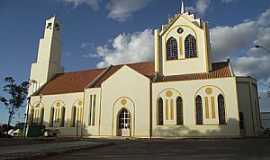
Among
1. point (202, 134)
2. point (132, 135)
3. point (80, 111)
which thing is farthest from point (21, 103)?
point (202, 134)

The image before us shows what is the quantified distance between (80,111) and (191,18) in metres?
21.1

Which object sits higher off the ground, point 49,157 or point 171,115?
point 171,115

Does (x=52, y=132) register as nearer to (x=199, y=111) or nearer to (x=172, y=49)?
(x=172, y=49)

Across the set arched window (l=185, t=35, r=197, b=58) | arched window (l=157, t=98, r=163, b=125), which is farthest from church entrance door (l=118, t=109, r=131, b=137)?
arched window (l=185, t=35, r=197, b=58)

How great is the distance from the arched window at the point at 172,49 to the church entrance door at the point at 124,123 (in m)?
9.70

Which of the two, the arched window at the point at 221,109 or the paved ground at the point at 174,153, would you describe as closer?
the paved ground at the point at 174,153

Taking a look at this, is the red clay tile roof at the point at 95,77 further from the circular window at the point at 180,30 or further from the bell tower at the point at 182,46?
the circular window at the point at 180,30

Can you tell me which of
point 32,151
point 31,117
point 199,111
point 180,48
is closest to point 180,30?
point 180,48

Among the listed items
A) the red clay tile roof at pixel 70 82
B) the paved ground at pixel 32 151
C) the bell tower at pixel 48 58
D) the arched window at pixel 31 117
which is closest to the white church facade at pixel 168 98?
the red clay tile roof at pixel 70 82

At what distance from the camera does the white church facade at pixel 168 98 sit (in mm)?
31484

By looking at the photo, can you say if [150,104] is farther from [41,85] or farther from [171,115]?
[41,85]

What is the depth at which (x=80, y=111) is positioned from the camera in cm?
3991

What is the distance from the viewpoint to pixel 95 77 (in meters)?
44.0

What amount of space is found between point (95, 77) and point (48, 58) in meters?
12.3
